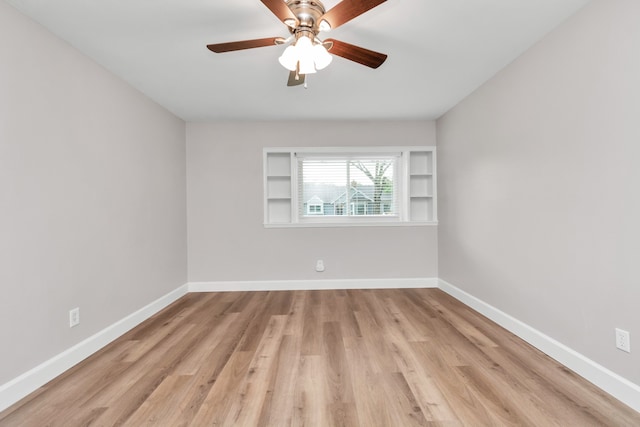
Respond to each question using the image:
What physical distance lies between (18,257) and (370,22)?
2.54 m

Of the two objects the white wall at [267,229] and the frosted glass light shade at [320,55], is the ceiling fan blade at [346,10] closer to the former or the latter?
the frosted glass light shade at [320,55]

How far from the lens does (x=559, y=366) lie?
211cm

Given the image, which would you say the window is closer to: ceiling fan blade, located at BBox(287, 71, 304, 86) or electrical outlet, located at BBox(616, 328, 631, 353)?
ceiling fan blade, located at BBox(287, 71, 304, 86)

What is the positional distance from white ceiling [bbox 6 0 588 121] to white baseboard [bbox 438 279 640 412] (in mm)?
2136

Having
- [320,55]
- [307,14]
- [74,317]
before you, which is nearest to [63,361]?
[74,317]

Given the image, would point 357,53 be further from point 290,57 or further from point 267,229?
point 267,229

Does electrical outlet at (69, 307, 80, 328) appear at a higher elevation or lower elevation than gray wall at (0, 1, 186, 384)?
lower

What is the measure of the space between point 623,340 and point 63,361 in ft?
11.1

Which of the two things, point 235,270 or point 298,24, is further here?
point 235,270

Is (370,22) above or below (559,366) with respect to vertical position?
above

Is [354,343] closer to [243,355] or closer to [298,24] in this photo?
[243,355]

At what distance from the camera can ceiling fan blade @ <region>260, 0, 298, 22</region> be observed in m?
1.54

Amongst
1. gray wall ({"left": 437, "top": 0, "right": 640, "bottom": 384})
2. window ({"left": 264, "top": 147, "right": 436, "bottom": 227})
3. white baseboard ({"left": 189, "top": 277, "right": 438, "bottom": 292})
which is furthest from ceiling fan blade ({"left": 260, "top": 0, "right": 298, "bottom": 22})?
white baseboard ({"left": 189, "top": 277, "right": 438, "bottom": 292})

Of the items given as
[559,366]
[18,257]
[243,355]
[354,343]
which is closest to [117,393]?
[243,355]
